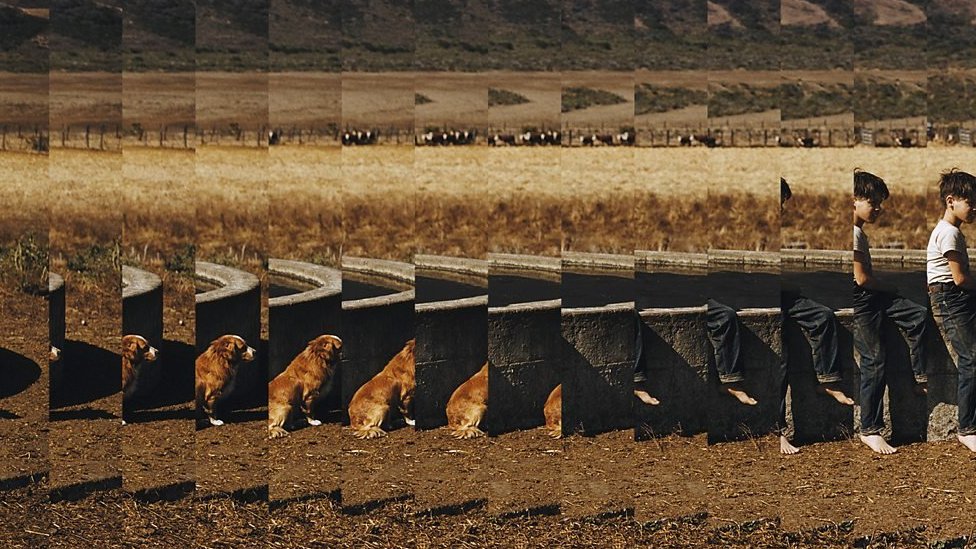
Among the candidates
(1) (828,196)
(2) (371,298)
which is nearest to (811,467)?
(2) (371,298)

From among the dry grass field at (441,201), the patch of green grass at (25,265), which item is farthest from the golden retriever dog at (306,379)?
the patch of green grass at (25,265)

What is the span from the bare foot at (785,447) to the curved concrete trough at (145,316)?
4.03 meters

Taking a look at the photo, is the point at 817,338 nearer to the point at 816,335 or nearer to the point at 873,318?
the point at 816,335

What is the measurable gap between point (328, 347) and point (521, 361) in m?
1.17

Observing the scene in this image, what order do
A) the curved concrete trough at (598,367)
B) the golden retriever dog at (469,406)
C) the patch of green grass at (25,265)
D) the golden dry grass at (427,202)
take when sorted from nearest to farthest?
the golden retriever dog at (469,406)
the curved concrete trough at (598,367)
the patch of green grass at (25,265)
the golden dry grass at (427,202)

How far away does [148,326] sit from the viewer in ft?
22.6

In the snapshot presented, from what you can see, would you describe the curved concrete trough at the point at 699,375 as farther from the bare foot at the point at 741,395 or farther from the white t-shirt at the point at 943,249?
the white t-shirt at the point at 943,249

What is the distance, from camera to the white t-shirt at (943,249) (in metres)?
6.71

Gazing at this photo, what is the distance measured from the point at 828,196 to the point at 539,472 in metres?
20.8

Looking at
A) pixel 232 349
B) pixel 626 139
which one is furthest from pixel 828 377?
pixel 626 139

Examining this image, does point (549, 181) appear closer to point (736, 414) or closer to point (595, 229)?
point (595, 229)

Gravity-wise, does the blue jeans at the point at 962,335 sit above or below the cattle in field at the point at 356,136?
below

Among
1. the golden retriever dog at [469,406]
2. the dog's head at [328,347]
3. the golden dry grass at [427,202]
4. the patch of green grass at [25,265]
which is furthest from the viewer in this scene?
the golden dry grass at [427,202]

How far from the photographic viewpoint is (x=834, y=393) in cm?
686
